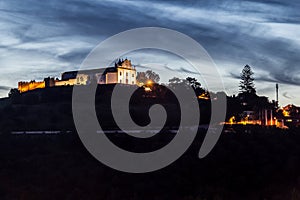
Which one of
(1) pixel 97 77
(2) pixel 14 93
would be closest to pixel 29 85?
(2) pixel 14 93

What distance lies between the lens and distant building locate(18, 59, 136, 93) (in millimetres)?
107625

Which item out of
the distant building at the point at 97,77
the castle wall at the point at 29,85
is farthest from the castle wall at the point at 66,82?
the castle wall at the point at 29,85

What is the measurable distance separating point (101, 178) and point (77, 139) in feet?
47.8

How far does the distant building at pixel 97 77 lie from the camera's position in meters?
108

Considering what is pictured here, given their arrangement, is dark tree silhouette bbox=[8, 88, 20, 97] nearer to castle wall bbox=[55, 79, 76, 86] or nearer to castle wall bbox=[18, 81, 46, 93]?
castle wall bbox=[18, 81, 46, 93]

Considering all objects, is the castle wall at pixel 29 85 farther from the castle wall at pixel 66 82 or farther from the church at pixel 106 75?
the church at pixel 106 75

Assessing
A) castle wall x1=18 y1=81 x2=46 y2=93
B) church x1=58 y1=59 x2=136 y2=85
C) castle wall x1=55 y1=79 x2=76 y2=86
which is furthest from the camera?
castle wall x1=18 y1=81 x2=46 y2=93

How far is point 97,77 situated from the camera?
110m

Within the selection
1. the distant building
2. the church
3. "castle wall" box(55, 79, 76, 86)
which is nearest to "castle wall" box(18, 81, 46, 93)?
the distant building

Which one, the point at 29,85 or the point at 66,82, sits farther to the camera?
the point at 29,85

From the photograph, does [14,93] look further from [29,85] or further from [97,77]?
[97,77]

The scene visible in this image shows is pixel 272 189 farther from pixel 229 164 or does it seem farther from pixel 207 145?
pixel 207 145

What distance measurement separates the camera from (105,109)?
261 ft

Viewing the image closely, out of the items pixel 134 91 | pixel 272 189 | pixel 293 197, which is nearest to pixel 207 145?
pixel 272 189
